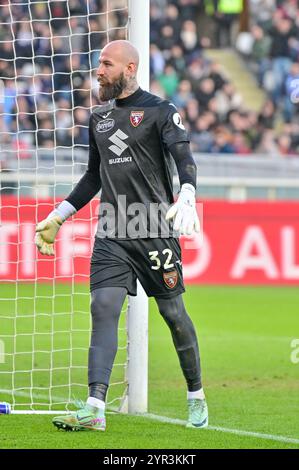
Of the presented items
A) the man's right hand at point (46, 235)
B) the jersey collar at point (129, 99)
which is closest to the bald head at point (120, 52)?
the jersey collar at point (129, 99)

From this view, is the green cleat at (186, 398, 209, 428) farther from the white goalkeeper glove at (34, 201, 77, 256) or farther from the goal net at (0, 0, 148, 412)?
the white goalkeeper glove at (34, 201, 77, 256)

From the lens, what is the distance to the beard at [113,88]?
6.84 metres

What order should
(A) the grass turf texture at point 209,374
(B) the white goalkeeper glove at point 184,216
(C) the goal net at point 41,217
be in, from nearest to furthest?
(B) the white goalkeeper glove at point 184,216 → (A) the grass turf texture at point 209,374 → (C) the goal net at point 41,217

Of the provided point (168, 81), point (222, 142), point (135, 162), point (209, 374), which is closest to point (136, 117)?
point (135, 162)

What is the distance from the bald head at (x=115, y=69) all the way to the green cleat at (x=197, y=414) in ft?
6.36

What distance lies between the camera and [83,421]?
6.62m

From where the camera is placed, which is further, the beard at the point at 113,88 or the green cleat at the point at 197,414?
the green cleat at the point at 197,414

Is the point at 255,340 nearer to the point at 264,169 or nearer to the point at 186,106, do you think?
the point at 264,169

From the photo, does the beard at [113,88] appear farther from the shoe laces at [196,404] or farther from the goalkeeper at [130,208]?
the shoe laces at [196,404]

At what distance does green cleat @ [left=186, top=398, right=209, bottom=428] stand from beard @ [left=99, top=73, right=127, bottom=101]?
6.33ft

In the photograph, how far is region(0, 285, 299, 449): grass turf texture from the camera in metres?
6.52

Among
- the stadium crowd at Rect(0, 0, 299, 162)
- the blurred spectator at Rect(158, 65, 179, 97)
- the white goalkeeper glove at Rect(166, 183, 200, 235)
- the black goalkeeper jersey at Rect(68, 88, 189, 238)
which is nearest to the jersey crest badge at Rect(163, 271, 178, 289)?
the black goalkeeper jersey at Rect(68, 88, 189, 238)

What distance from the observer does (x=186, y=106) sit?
22703 mm
